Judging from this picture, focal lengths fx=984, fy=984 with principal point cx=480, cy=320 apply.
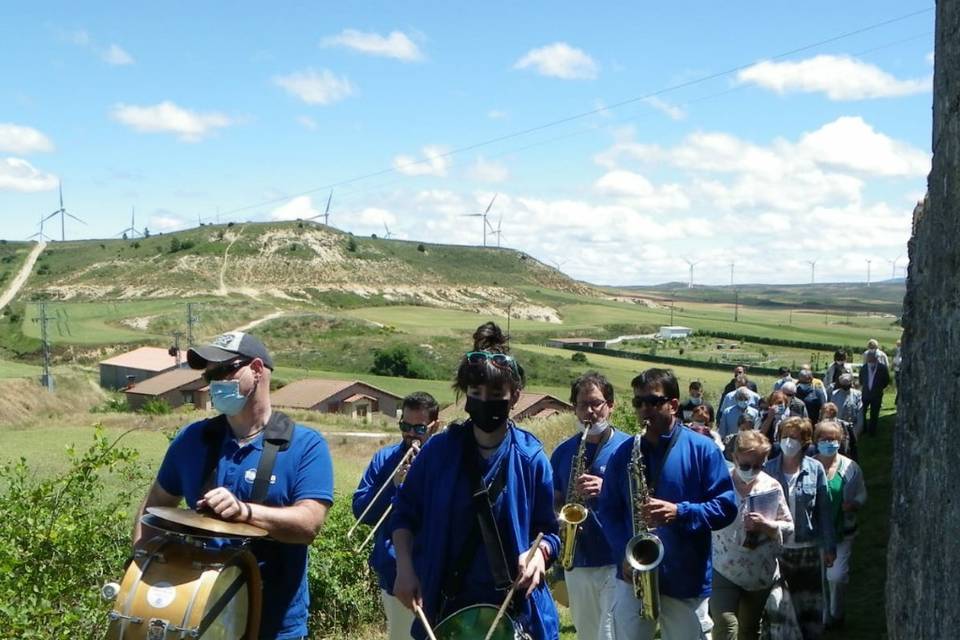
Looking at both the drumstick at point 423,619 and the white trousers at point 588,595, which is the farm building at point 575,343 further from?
the drumstick at point 423,619

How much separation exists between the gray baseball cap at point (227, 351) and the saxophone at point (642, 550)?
234 centimetres

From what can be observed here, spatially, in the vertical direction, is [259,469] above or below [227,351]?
below

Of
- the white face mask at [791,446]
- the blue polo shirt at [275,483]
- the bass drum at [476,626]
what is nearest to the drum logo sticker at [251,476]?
the blue polo shirt at [275,483]

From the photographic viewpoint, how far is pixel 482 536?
4156mm

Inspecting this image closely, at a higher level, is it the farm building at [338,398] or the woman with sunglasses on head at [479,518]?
the woman with sunglasses on head at [479,518]

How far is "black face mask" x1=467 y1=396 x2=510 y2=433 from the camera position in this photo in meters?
4.25

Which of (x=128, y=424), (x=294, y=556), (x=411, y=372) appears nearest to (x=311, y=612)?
(x=294, y=556)

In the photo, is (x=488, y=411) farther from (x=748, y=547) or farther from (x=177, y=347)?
(x=177, y=347)

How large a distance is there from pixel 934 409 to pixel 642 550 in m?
2.49

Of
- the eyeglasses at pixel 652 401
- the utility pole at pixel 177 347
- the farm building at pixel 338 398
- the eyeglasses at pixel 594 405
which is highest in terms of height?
the eyeglasses at pixel 652 401

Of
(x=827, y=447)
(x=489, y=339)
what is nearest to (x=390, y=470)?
(x=489, y=339)

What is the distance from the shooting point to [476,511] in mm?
4172

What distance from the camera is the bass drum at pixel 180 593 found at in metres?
3.65

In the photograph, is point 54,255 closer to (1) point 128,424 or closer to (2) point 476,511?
(1) point 128,424
